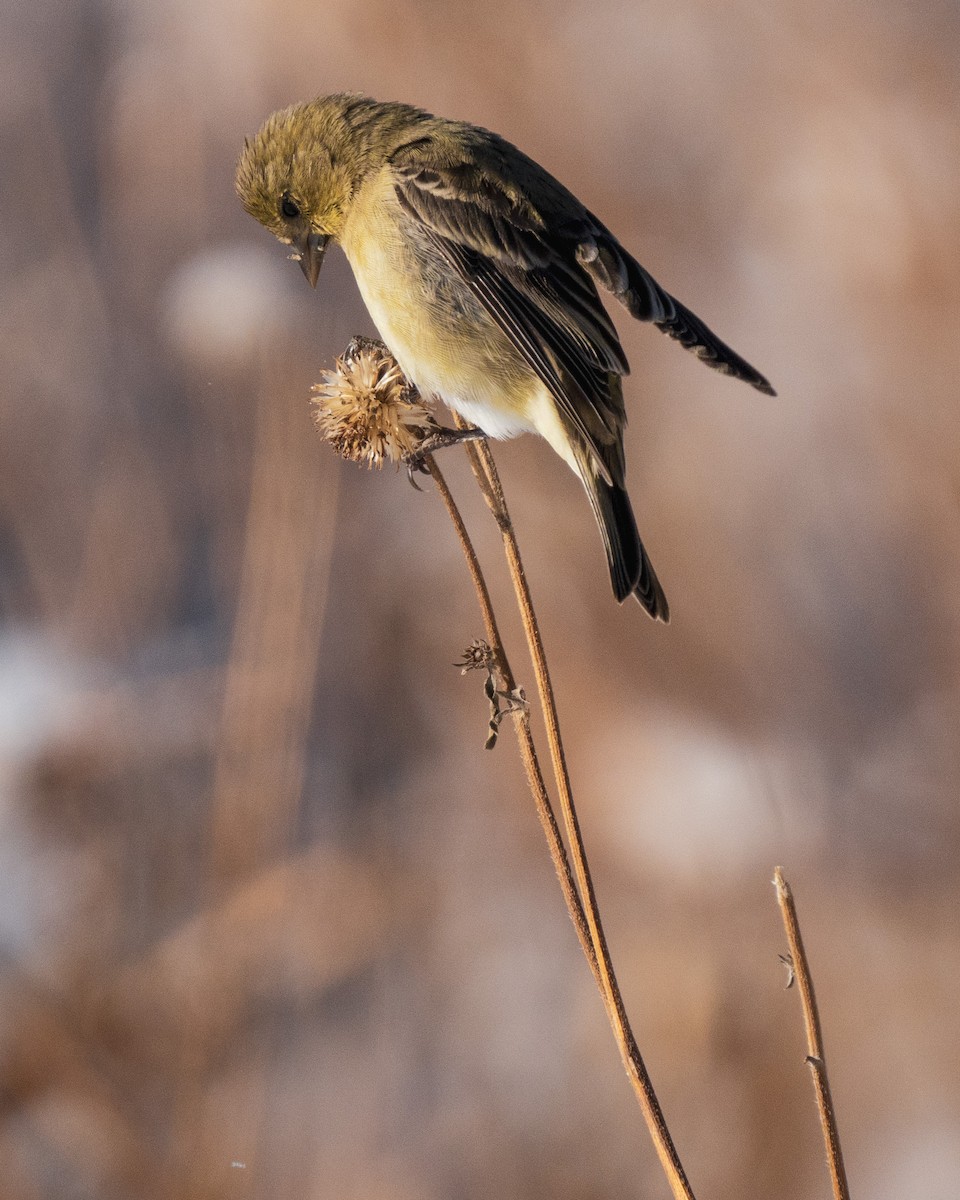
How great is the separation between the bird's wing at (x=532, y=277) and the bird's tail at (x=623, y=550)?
2 centimetres

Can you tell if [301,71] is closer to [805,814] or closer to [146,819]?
[146,819]

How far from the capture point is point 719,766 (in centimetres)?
148

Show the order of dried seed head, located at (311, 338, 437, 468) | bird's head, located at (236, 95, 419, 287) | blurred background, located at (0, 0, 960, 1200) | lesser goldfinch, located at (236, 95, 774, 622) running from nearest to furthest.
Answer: dried seed head, located at (311, 338, 437, 468), lesser goldfinch, located at (236, 95, 774, 622), bird's head, located at (236, 95, 419, 287), blurred background, located at (0, 0, 960, 1200)

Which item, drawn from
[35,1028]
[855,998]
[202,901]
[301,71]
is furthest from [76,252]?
[855,998]

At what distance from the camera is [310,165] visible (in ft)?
3.51

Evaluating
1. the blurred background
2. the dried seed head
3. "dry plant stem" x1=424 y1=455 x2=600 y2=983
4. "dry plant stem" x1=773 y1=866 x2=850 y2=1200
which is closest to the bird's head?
the dried seed head

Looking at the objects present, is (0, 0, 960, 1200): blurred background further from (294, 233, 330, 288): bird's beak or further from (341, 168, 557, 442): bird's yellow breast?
(341, 168, 557, 442): bird's yellow breast

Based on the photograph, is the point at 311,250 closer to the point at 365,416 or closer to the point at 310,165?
the point at 310,165

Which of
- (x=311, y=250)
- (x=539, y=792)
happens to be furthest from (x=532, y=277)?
(x=539, y=792)

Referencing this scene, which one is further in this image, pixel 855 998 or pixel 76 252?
pixel 76 252

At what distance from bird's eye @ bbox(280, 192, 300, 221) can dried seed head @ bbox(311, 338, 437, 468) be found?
30 cm

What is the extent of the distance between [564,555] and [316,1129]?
71 centimetres

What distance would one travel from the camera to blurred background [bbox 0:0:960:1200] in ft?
4.36

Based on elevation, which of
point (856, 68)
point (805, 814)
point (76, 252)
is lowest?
point (805, 814)
